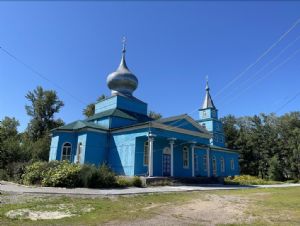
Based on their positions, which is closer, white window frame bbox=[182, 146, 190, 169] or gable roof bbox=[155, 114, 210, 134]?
gable roof bbox=[155, 114, 210, 134]

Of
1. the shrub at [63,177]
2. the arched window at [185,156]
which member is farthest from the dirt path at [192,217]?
the arched window at [185,156]

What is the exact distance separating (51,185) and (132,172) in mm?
8302

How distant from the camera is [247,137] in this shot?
2133 inches

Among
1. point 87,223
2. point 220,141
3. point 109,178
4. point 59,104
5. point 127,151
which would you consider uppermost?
point 59,104

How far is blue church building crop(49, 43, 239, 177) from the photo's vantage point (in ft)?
80.9

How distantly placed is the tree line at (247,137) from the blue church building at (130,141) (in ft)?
26.6

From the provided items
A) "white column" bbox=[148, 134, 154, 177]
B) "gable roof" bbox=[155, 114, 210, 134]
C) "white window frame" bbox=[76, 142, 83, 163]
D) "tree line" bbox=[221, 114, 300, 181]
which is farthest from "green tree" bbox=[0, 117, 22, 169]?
"tree line" bbox=[221, 114, 300, 181]

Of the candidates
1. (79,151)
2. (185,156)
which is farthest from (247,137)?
(79,151)

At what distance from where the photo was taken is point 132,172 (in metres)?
24.1

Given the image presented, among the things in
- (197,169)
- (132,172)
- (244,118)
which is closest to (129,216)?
(132,172)

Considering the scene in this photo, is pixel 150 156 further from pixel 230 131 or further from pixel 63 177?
pixel 230 131

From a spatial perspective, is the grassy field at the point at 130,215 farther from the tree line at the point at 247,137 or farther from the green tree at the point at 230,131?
the green tree at the point at 230,131

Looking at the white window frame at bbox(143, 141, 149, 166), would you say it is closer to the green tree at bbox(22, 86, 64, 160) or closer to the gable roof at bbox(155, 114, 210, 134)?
the gable roof at bbox(155, 114, 210, 134)

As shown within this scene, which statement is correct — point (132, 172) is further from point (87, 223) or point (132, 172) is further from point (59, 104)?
point (59, 104)
